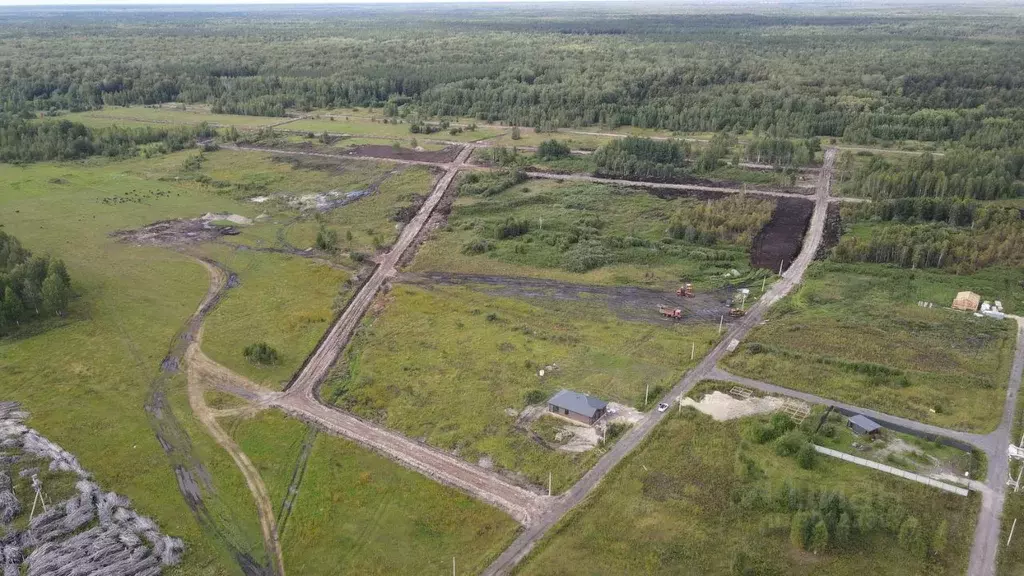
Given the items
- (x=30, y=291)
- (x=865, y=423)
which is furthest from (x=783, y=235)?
(x=30, y=291)

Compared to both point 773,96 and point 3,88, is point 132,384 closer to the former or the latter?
point 773,96

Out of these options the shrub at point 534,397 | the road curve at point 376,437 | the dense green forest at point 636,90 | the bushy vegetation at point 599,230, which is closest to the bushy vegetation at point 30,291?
the road curve at point 376,437

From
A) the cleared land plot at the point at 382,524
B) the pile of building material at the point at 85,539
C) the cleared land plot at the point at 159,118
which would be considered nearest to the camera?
the pile of building material at the point at 85,539

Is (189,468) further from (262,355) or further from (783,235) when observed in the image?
(783,235)

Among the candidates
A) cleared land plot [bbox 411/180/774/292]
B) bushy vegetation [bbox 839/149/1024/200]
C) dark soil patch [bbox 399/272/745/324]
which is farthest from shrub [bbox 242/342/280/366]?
bushy vegetation [bbox 839/149/1024/200]

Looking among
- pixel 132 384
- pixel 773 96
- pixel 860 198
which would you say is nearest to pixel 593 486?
pixel 132 384

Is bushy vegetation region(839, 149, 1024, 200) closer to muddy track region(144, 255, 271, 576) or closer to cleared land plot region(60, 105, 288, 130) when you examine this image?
muddy track region(144, 255, 271, 576)

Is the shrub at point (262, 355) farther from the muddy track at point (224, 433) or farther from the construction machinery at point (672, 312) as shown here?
the construction machinery at point (672, 312)
